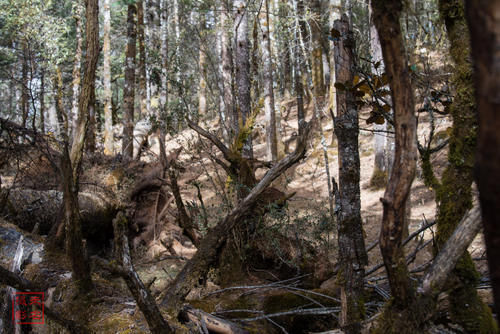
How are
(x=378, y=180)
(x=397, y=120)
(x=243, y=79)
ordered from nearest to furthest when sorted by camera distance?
(x=397, y=120) → (x=243, y=79) → (x=378, y=180)

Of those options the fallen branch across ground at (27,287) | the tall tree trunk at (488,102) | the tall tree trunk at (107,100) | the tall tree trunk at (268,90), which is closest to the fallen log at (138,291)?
the fallen branch across ground at (27,287)

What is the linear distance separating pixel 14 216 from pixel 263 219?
17.1 feet

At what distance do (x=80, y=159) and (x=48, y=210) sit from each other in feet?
11.7

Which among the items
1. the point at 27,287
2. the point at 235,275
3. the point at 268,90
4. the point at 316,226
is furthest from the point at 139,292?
the point at 268,90

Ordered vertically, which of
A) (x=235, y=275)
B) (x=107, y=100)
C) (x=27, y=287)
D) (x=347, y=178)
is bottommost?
(x=235, y=275)

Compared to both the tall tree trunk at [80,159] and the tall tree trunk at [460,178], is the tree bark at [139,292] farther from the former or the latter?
the tall tree trunk at [460,178]

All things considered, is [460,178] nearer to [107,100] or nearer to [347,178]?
[347,178]

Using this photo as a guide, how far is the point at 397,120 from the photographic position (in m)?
1.60

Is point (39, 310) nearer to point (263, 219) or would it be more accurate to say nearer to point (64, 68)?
point (263, 219)

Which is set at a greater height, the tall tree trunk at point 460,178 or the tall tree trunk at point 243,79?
the tall tree trunk at point 243,79

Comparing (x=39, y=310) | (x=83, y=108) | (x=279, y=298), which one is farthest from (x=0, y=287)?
(x=279, y=298)

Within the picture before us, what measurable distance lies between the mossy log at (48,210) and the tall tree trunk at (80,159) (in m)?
2.78

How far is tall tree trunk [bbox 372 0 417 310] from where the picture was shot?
1542 mm

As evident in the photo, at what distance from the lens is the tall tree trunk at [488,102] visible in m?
0.84
